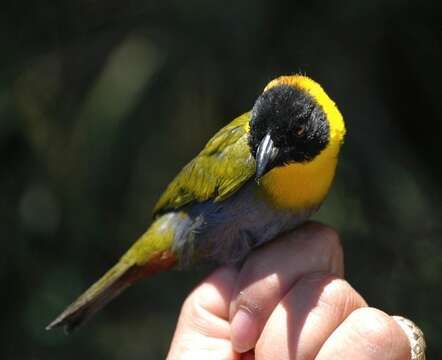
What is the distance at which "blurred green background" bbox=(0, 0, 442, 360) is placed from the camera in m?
3.99

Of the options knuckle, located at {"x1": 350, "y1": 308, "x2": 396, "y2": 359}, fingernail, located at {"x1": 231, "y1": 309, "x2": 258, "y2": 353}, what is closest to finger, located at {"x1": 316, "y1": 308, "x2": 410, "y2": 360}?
knuckle, located at {"x1": 350, "y1": 308, "x2": 396, "y2": 359}

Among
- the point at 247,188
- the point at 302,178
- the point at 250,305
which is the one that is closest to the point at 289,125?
the point at 302,178

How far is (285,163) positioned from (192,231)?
0.61 meters

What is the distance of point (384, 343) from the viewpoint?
2021 millimetres

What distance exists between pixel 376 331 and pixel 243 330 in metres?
0.51

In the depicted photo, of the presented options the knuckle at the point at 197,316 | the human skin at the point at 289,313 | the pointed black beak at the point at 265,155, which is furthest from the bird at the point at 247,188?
the knuckle at the point at 197,316

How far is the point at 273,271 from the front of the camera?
237 cm

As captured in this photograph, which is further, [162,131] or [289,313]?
[162,131]

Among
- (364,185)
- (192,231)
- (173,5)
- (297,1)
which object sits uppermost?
(173,5)

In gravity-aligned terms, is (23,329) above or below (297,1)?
below

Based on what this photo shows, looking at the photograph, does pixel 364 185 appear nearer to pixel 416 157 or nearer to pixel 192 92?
pixel 416 157

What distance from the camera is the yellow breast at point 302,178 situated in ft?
8.68

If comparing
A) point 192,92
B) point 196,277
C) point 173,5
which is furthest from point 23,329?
point 173,5

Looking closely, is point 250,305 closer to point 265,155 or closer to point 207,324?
point 207,324
